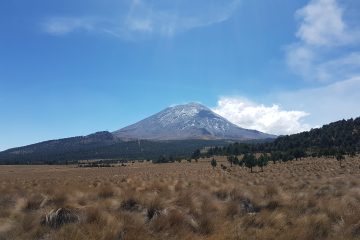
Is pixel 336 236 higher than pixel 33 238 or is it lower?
lower

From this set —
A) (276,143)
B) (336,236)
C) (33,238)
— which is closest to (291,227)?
(336,236)

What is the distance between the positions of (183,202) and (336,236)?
405 centimetres

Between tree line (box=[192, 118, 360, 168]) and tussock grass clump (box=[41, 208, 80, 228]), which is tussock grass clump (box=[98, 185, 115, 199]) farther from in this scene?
tree line (box=[192, 118, 360, 168])

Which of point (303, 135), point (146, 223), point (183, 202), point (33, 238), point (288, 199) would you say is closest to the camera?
point (33, 238)

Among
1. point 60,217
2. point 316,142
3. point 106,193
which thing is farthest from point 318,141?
point 60,217

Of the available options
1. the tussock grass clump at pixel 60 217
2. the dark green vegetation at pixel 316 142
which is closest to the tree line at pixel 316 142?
the dark green vegetation at pixel 316 142

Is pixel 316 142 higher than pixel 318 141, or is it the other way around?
pixel 318 141

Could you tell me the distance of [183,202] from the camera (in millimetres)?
11750

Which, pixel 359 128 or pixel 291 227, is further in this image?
pixel 359 128

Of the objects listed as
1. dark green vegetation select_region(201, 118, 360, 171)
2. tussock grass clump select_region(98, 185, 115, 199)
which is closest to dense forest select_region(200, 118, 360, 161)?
dark green vegetation select_region(201, 118, 360, 171)

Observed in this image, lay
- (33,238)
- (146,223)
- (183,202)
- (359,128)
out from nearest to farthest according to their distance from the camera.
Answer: (33,238), (146,223), (183,202), (359,128)

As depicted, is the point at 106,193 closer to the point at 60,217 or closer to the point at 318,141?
the point at 60,217

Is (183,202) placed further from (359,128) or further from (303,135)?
(303,135)

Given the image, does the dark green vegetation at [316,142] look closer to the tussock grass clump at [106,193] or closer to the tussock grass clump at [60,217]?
the tussock grass clump at [106,193]
